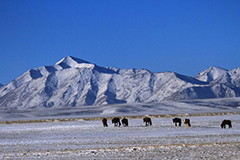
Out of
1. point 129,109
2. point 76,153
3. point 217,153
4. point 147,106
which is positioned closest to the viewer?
point 217,153

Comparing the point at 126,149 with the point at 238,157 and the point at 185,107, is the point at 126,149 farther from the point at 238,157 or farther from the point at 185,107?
the point at 185,107

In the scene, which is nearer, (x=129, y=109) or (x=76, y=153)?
(x=76, y=153)

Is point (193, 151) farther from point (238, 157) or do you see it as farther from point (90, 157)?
point (90, 157)

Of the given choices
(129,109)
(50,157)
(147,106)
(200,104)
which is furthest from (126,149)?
(200,104)

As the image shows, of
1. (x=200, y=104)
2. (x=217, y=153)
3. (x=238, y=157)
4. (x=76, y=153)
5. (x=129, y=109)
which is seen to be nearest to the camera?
(x=238, y=157)

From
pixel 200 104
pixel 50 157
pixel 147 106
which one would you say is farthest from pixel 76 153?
pixel 200 104

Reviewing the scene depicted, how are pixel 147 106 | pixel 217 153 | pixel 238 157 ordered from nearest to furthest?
pixel 238 157 → pixel 217 153 → pixel 147 106

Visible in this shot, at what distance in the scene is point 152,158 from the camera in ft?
56.2

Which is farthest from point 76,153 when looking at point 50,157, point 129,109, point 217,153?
point 129,109

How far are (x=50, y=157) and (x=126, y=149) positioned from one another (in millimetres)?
3681

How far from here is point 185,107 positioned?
130250mm

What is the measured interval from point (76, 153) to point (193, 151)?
5.19 meters

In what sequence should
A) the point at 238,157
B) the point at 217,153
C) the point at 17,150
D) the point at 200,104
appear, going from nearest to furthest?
the point at 238,157 → the point at 217,153 → the point at 17,150 → the point at 200,104

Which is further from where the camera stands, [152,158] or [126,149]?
[126,149]
